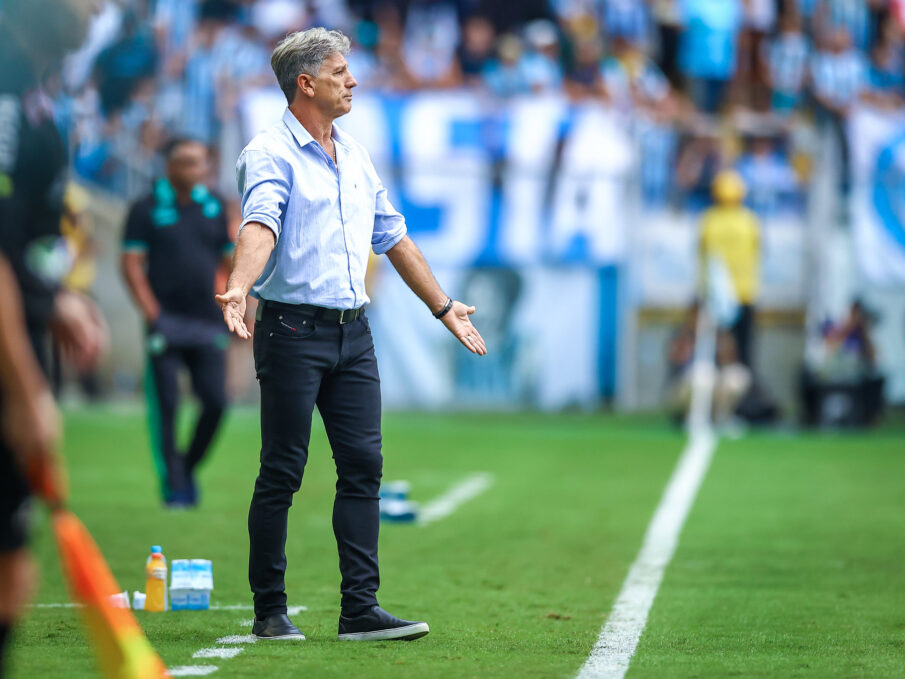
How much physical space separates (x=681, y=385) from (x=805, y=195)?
4122 millimetres

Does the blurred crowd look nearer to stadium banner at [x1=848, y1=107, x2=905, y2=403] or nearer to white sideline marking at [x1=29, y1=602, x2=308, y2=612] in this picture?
stadium banner at [x1=848, y1=107, x2=905, y2=403]

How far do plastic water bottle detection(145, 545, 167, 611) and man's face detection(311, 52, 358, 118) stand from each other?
192 centimetres

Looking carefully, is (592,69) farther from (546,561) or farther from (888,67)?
(546,561)

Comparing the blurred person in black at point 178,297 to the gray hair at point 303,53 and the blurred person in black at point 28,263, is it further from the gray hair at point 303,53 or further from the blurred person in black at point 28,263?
the blurred person in black at point 28,263

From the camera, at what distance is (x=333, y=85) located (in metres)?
5.88

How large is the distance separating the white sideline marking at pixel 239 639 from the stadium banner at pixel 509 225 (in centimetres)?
1486

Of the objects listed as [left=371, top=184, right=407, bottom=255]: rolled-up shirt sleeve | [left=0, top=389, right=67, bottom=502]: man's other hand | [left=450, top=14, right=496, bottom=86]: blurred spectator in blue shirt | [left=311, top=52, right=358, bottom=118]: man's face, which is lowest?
[left=0, top=389, right=67, bottom=502]: man's other hand

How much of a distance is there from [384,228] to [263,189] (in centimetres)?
61

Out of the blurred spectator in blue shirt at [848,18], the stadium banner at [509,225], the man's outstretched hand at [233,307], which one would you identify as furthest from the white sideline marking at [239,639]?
the blurred spectator in blue shirt at [848,18]

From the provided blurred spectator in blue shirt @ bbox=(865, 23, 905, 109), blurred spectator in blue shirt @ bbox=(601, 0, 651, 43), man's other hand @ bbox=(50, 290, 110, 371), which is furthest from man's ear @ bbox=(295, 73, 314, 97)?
blurred spectator in blue shirt @ bbox=(601, 0, 651, 43)

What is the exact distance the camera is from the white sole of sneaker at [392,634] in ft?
19.1

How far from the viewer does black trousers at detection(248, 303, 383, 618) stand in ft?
19.3

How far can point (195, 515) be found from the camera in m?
10.0

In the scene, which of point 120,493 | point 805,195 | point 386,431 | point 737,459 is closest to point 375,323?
point 386,431
